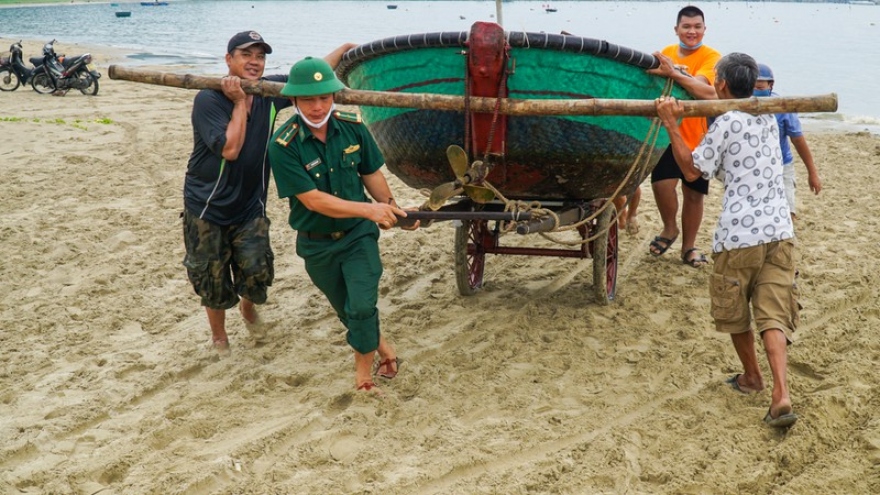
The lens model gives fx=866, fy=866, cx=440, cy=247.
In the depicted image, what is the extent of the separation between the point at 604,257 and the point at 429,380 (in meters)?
1.43

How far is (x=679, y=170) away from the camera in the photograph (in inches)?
233

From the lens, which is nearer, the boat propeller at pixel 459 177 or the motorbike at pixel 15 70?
the boat propeller at pixel 459 177

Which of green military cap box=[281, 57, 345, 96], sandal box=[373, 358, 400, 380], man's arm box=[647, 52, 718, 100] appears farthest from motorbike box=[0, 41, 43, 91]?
man's arm box=[647, 52, 718, 100]

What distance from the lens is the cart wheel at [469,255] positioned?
528 cm

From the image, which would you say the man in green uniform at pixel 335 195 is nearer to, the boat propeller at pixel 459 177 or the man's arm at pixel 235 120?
the boat propeller at pixel 459 177

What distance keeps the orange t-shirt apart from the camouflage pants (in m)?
2.63

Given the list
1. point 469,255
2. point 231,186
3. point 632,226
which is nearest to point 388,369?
point 231,186

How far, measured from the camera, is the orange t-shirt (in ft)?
17.9

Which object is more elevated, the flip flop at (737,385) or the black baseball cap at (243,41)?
the black baseball cap at (243,41)

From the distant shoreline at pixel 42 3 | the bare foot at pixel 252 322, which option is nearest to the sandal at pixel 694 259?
the bare foot at pixel 252 322

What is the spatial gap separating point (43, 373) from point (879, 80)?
20382 millimetres

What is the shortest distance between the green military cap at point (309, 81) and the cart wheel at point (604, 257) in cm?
199

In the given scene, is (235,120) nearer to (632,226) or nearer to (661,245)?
(661,245)

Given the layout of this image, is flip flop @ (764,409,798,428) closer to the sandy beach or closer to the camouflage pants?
the sandy beach
